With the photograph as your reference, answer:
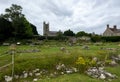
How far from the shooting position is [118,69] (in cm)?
1817

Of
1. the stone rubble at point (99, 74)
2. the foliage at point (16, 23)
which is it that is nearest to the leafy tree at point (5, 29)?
the foliage at point (16, 23)

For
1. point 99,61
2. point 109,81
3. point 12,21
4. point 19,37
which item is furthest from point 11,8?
point 109,81

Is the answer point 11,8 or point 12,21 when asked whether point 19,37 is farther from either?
point 11,8

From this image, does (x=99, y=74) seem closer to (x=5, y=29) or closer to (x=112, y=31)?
(x=5, y=29)

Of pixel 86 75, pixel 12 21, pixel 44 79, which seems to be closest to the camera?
pixel 44 79

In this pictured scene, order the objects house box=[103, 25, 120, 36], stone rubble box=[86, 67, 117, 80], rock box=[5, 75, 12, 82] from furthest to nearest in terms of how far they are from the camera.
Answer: house box=[103, 25, 120, 36]
stone rubble box=[86, 67, 117, 80]
rock box=[5, 75, 12, 82]

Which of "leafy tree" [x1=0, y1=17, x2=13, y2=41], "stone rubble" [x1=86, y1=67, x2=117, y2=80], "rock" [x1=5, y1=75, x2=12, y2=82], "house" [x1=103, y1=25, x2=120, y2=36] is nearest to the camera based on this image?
"rock" [x1=5, y1=75, x2=12, y2=82]

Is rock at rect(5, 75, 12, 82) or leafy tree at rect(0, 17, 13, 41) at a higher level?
leafy tree at rect(0, 17, 13, 41)

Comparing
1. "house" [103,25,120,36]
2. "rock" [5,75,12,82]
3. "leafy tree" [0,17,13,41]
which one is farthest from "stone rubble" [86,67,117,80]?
"house" [103,25,120,36]

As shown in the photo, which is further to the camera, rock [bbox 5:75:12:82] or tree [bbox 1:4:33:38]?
tree [bbox 1:4:33:38]

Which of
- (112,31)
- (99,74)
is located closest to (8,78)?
(99,74)

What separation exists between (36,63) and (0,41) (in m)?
36.0

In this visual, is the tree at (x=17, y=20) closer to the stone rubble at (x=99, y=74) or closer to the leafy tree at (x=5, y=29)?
the leafy tree at (x=5, y=29)

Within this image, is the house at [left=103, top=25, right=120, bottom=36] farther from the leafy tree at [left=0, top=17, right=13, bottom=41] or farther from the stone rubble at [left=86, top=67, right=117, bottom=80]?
the stone rubble at [left=86, top=67, right=117, bottom=80]
